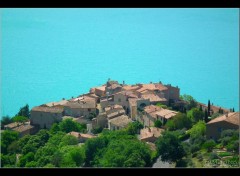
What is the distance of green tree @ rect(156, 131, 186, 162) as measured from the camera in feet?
29.7

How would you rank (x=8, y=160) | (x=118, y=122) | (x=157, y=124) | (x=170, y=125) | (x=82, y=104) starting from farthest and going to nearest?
1. (x=82, y=104)
2. (x=118, y=122)
3. (x=157, y=124)
4. (x=170, y=125)
5. (x=8, y=160)

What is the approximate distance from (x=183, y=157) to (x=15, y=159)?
4.61m

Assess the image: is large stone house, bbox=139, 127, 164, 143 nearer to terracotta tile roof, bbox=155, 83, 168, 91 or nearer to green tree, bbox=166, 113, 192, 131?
green tree, bbox=166, 113, 192, 131

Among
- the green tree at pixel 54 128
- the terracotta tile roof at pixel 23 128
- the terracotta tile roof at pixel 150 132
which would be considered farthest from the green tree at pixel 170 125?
the terracotta tile roof at pixel 23 128

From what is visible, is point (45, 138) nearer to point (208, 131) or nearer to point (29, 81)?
point (208, 131)

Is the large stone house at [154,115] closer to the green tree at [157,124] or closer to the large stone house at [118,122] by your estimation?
the green tree at [157,124]

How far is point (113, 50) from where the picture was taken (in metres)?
37.1

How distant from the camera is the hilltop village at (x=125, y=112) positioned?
1215 centimetres

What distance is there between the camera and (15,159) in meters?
11.4

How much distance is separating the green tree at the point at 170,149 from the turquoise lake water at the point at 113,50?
11.3 m

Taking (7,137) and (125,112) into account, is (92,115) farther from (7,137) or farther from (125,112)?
(7,137)

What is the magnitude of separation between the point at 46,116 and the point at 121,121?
296 cm

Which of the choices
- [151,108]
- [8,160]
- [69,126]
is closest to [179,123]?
[151,108]

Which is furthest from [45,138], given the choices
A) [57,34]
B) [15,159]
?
[57,34]
